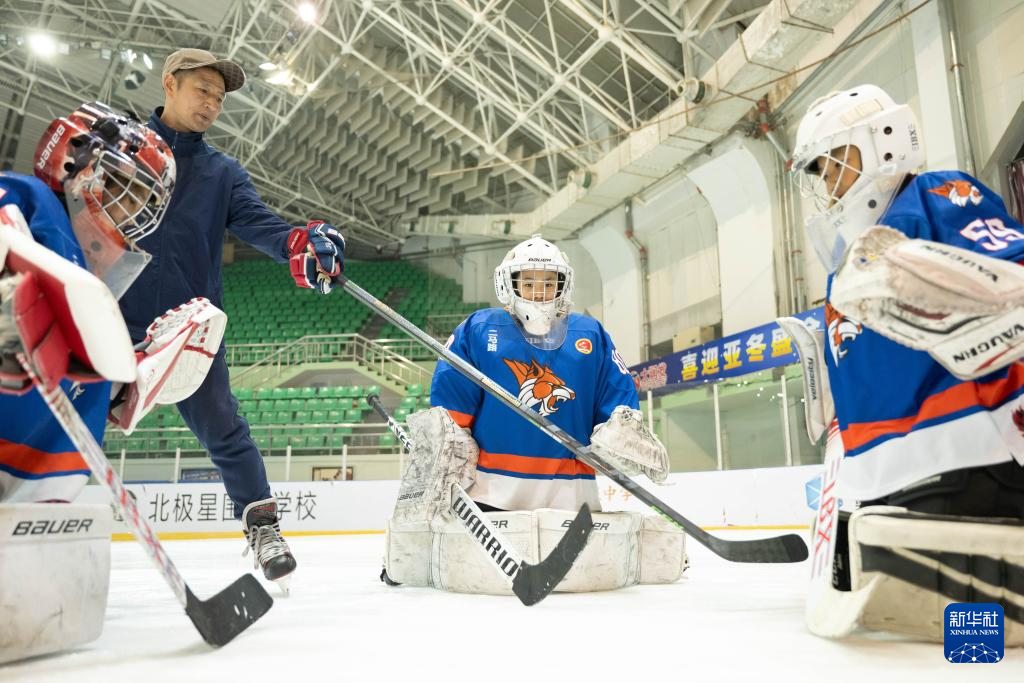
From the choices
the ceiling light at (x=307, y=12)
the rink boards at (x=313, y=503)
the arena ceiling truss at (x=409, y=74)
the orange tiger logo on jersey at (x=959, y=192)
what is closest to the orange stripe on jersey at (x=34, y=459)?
the orange tiger logo on jersey at (x=959, y=192)

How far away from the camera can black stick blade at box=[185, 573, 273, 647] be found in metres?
1.22

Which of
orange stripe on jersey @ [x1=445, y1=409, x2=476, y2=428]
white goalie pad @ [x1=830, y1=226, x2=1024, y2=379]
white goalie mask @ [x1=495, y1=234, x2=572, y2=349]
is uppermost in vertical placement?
white goalie mask @ [x1=495, y1=234, x2=572, y2=349]

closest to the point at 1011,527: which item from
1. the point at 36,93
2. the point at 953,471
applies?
the point at 953,471

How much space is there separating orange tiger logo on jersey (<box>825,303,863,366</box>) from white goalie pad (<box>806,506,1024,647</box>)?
34cm

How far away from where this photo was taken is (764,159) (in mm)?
7805

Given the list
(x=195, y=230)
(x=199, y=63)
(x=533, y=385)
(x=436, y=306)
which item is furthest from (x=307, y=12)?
(x=533, y=385)

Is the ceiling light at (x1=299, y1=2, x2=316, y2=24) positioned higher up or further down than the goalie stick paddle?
higher up

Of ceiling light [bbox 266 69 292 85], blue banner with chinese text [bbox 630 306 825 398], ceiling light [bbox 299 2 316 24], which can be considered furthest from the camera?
ceiling light [bbox 266 69 292 85]

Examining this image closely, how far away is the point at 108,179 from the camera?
1.38 meters

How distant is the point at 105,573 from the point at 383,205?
43.1 feet

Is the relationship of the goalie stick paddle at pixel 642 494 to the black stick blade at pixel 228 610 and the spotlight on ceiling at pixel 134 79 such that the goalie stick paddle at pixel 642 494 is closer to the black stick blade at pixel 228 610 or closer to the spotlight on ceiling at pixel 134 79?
the black stick blade at pixel 228 610

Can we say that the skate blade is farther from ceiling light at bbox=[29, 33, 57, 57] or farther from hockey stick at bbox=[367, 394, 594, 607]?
ceiling light at bbox=[29, 33, 57, 57]

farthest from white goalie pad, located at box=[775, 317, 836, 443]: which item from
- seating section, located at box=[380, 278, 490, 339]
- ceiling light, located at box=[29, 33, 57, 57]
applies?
seating section, located at box=[380, 278, 490, 339]

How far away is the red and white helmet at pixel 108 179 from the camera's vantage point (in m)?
1.35
